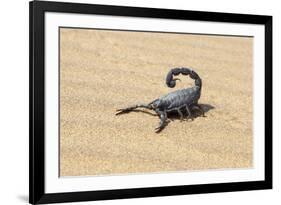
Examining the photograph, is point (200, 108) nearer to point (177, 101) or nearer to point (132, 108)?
point (177, 101)

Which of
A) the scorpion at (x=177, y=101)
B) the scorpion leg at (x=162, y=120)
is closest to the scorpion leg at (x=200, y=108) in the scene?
the scorpion at (x=177, y=101)

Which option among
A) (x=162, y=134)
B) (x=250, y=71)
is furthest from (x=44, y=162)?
(x=250, y=71)

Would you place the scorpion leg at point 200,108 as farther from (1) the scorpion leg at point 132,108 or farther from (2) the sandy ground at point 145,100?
(1) the scorpion leg at point 132,108

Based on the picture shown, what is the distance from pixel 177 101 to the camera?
1.81 m

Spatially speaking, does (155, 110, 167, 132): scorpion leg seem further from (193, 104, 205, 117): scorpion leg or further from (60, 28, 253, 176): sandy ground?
(193, 104, 205, 117): scorpion leg

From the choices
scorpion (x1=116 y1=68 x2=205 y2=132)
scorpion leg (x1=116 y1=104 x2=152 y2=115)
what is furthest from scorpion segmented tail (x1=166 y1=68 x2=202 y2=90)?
scorpion leg (x1=116 y1=104 x2=152 y2=115)

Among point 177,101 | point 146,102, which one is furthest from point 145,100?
point 177,101

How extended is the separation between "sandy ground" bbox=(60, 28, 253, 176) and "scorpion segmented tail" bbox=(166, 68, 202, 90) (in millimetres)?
16

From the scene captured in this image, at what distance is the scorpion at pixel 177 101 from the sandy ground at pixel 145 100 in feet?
0.05

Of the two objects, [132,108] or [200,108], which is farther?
[200,108]

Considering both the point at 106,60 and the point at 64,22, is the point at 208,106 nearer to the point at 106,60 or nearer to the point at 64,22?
the point at 106,60

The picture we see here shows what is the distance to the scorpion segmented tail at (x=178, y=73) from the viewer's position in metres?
1.80

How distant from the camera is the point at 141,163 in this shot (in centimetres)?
173

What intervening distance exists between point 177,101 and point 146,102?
0.36 feet
